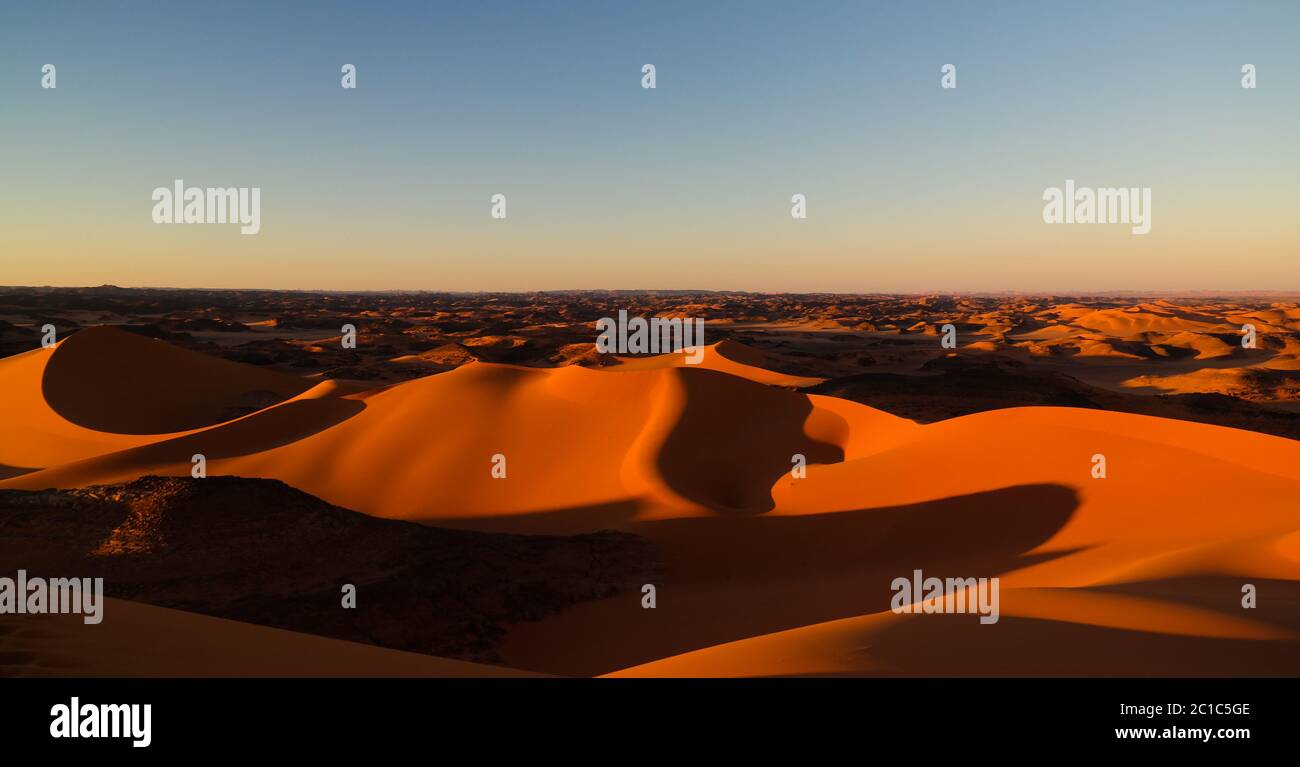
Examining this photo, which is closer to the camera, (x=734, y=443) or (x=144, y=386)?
(x=734, y=443)

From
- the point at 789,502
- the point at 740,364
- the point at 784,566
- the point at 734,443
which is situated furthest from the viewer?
the point at 740,364

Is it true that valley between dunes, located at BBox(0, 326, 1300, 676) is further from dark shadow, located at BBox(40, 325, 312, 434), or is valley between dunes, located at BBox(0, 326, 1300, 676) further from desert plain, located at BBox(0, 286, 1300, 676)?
dark shadow, located at BBox(40, 325, 312, 434)

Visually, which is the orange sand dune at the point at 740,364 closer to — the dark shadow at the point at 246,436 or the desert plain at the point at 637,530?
the desert plain at the point at 637,530

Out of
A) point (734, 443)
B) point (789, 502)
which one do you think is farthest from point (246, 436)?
point (789, 502)

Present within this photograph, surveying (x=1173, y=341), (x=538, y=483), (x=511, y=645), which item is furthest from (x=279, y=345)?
(x=1173, y=341)

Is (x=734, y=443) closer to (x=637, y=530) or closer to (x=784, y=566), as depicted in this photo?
(x=637, y=530)

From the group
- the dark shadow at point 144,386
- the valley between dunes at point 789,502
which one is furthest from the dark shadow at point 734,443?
the dark shadow at point 144,386

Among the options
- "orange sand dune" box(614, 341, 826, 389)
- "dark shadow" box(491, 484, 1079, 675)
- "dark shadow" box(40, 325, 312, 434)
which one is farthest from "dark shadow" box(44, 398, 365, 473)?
"orange sand dune" box(614, 341, 826, 389)

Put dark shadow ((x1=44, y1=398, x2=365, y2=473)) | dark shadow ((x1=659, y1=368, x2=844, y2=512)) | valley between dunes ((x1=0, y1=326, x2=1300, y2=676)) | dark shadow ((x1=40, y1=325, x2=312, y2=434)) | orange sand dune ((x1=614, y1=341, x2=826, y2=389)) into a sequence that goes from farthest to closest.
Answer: orange sand dune ((x1=614, y1=341, x2=826, y2=389)), dark shadow ((x1=40, y1=325, x2=312, y2=434)), dark shadow ((x1=44, y1=398, x2=365, y2=473)), dark shadow ((x1=659, y1=368, x2=844, y2=512)), valley between dunes ((x1=0, y1=326, x2=1300, y2=676))

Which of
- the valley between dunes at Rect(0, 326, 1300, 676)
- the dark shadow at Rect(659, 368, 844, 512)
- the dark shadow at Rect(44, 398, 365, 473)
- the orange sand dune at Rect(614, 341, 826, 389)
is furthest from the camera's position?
the orange sand dune at Rect(614, 341, 826, 389)
